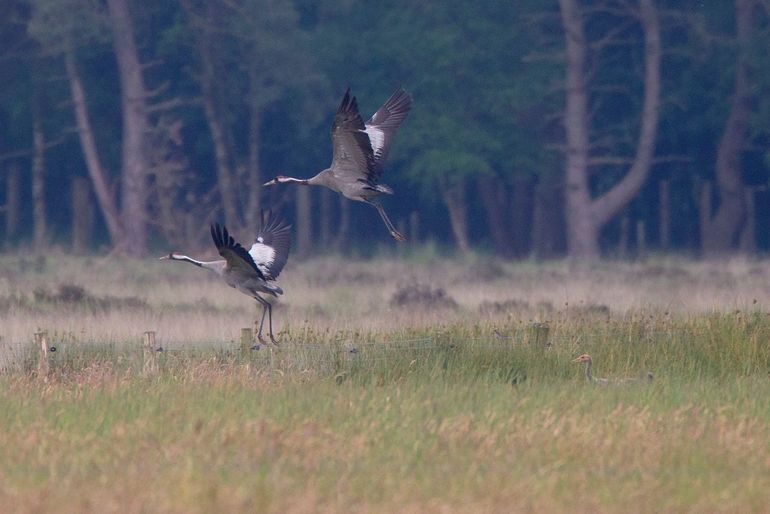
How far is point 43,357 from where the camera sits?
43.7ft

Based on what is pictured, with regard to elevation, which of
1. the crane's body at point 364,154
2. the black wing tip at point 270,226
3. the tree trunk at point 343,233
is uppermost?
the crane's body at point 364,154

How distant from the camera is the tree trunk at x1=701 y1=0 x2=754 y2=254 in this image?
1379 inches

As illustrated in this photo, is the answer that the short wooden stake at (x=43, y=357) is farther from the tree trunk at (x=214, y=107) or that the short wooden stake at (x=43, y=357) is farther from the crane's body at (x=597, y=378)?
the tree trunk at (x=214, y=107)

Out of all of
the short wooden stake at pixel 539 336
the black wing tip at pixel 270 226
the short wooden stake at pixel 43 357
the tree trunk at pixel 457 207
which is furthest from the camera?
the tree trunk at pixel 457 207

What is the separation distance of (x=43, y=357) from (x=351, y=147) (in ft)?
12.7

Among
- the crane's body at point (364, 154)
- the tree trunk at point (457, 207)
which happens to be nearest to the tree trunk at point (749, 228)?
the tree trunk at point (457, 207)

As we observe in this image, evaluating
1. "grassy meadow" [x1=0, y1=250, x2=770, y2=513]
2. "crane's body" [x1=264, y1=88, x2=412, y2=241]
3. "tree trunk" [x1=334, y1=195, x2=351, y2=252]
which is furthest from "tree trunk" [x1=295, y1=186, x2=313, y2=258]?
"crane's body" [x1=264, y1=88, x2=412, y2=241]

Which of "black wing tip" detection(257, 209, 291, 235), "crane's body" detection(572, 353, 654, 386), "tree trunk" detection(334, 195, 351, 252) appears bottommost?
"crane's body" detection(572, 353, 654, 386)

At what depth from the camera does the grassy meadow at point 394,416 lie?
329 inches

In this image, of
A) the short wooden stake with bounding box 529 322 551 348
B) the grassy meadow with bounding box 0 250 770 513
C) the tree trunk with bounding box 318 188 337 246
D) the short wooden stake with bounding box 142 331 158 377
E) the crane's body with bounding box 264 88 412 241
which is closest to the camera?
the grassy meadow with bounding box 0 250 770 513

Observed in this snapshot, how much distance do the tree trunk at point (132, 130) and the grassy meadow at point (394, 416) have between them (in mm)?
16687

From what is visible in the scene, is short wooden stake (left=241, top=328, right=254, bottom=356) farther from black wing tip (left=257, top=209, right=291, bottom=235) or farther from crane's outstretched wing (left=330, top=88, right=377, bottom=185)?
crane's outstretched wing (left=330, top=88, right=377, bottom=185)

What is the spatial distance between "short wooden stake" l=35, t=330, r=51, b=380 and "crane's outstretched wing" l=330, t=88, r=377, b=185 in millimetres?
3448

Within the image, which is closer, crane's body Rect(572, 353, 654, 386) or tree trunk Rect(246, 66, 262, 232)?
crane's body Rect(572, 353, 654, 386)
